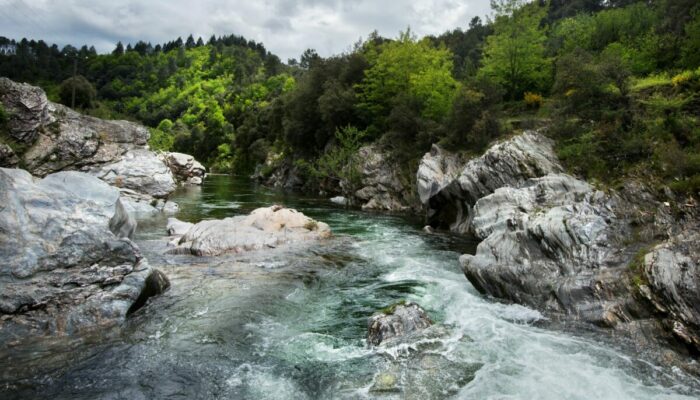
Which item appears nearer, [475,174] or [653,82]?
[475,174]

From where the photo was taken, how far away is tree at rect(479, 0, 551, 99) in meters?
39.5

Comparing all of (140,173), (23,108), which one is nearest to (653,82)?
(140,173)

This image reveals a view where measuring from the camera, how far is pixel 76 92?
52281mm

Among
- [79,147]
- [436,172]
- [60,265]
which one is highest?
[79,147]

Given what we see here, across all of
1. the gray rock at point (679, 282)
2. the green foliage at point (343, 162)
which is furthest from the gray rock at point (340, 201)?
the gray rock at point (679, 282)

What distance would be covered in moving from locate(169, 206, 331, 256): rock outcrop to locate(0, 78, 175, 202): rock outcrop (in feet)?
31.2

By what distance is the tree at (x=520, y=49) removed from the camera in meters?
39.5

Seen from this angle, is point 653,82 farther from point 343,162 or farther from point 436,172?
point 343,162

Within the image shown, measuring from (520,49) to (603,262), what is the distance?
33073 millimetres

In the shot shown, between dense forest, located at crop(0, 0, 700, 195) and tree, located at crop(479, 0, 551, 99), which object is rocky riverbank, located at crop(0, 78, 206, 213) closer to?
dense forest, located at crop(0, 0, 700, 195)

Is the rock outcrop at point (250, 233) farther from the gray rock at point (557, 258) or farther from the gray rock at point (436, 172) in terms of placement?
the gray rock at point (557, 258)

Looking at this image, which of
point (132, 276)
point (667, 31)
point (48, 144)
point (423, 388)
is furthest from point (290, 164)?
point (423, 388)

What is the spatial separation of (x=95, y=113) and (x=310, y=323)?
4403 cm

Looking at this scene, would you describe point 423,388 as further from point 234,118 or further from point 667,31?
point 234,118
